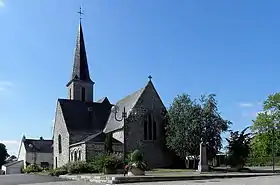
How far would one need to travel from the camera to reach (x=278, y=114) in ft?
210

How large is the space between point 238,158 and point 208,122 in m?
4.84

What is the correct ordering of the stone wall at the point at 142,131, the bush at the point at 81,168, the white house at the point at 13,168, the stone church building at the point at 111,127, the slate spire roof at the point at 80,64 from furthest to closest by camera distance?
the white house at the point at 13,168
the slate spire roof at the point at 80,64
the stone wall at the point at 142,131
the stone church building at the point at 111,127
the bush at the point at 81,168

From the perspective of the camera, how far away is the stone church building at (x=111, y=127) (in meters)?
45.3

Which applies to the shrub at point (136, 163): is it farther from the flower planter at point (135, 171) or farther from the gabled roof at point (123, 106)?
the gabled roof at point (123, 106)

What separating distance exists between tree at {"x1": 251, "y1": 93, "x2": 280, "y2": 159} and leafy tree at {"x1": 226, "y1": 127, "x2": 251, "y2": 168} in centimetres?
2549

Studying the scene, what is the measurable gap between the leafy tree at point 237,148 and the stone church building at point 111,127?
939 centimetres

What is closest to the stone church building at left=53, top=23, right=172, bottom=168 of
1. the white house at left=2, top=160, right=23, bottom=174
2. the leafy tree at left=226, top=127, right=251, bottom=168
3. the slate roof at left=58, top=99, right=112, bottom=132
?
the slate roof at left=58, top=99, right=112, bottom=132

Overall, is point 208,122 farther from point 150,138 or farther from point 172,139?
point 150,138

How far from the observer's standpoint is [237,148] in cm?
3944

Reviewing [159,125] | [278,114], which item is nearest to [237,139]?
[159,125]

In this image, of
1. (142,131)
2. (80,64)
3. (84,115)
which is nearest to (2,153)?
(80,64)

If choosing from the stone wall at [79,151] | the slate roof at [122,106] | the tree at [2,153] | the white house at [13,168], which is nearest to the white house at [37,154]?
the white house at [13,168]

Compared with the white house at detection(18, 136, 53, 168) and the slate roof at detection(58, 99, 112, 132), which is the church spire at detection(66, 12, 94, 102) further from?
the white house at detection(18, 136, 53, 168)

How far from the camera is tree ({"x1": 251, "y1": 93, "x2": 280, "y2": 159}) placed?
6419 cm
